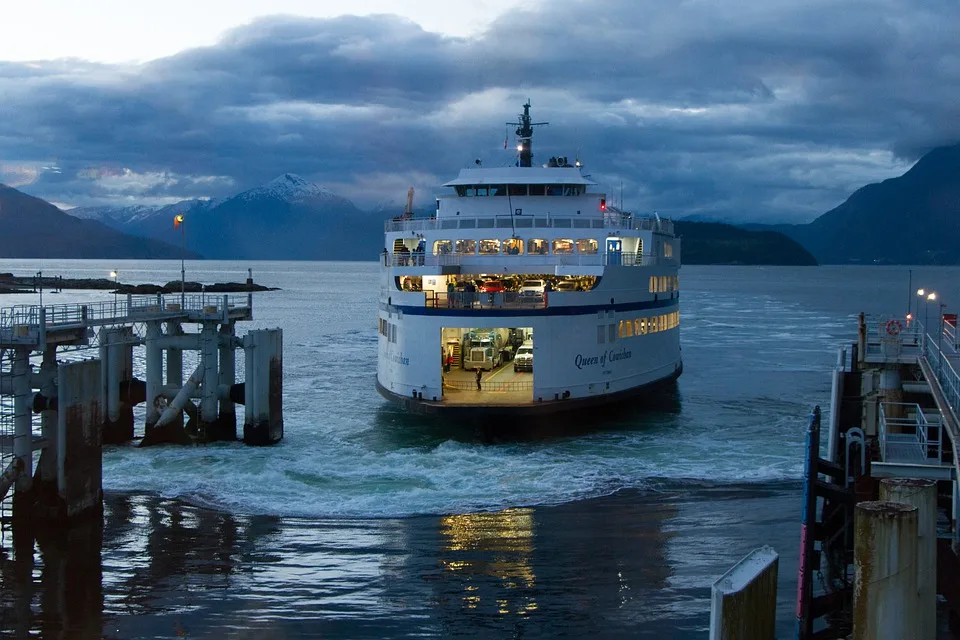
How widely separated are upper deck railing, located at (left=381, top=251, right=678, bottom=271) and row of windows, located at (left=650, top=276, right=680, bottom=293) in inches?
66.2

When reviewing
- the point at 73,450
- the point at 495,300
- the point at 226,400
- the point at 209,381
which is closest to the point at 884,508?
the point at 73,450

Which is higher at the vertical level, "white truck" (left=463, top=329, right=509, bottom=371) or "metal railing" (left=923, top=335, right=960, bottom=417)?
"metal railing" (left=923, top=335, right=960, bottom=417)

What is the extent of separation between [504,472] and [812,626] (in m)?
11.6

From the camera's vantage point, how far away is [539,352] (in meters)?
28.2

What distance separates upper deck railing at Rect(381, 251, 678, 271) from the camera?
30.3m

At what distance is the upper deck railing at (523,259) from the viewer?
3034 centimetres

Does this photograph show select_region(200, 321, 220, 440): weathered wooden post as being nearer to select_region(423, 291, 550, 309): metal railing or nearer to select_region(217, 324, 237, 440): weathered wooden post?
select_region(217, 324, 237, 440): weathered wooden post

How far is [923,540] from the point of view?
10211 mm

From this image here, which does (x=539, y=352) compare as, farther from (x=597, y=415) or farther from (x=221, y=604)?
(x=221, y=604)

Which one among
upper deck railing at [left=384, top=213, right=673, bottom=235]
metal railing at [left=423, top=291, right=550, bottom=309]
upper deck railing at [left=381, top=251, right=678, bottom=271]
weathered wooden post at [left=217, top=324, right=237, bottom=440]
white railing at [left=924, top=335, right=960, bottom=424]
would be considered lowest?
weathered wooden post at [left=217, top=324, right=237, bottom=440]

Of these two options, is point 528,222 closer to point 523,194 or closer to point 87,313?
point 523,194

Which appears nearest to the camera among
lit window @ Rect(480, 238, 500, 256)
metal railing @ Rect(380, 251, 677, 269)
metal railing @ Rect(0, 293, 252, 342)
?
metal railing @ Rect(0, 293, 252, 342)

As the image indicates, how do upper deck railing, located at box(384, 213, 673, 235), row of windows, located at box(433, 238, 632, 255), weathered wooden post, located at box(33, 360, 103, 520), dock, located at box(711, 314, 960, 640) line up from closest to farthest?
1. dock, located at box(711, 314, 960, 640)
2. weathered wooden post, located at box(33, 360, 103, 520)
3. row of windows, located at box(433, 238, 632, 255)
4. upper deck railing, located at box(384, 213, 673, 235)

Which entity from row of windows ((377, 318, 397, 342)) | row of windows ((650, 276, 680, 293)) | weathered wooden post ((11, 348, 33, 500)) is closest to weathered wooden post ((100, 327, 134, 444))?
row of windows ((377, 318, 397, 342))
